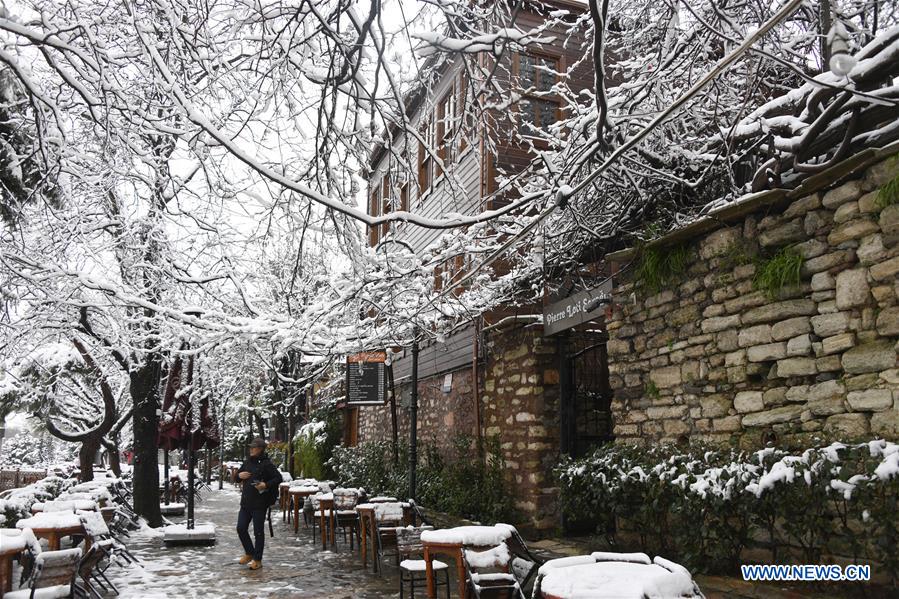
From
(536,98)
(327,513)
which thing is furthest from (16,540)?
(536,98)

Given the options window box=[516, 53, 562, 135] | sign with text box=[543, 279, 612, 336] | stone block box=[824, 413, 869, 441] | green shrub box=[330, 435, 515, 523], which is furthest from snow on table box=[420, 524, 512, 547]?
window box=[516, 53, 562, 135]

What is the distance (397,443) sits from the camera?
14617mm

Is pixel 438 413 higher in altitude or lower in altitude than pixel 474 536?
higher

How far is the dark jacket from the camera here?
30.4 ft

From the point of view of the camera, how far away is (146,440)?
12352mm

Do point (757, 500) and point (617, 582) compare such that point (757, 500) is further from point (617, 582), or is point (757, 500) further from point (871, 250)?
point (617, 582)

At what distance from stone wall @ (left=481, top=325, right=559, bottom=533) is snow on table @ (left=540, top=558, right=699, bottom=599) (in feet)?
17.8

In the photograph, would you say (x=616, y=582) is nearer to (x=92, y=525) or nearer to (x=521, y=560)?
(x=521, y=560)

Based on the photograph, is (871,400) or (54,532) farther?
(54,532)

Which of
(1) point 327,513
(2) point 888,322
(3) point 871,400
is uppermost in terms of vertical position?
(2) point 888,322

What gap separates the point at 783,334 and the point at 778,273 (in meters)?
0.47

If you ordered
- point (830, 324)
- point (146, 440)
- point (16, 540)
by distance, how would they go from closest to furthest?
point (830, 324) → point (16, 540) → point (146, 440)

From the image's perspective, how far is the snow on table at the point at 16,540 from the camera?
16.8 ft

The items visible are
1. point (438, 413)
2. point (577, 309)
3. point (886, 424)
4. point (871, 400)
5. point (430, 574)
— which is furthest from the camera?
point (438, 413)
